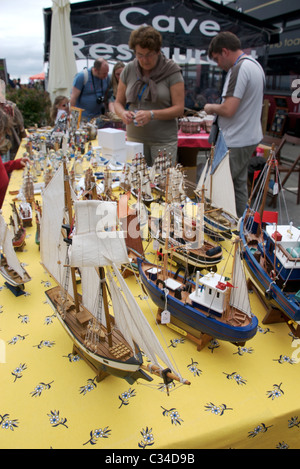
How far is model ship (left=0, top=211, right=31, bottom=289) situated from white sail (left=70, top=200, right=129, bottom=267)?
945 mm

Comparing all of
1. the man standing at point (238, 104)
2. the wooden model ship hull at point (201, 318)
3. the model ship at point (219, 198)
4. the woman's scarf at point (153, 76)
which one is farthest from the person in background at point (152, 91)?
the wooden model ship hull at point (201, 318)

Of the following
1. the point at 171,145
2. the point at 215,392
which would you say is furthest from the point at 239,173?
the point at 215,392

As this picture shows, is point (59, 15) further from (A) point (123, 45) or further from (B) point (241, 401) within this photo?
(B) point (241, 401)

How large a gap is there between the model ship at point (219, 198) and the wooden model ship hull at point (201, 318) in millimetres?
874

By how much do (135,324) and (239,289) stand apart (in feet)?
1.96

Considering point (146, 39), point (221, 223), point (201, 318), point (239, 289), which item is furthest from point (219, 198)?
point (146, 39)

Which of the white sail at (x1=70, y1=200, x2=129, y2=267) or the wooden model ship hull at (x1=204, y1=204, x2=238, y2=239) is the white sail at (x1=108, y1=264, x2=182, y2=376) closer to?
the white sail at (x1=70, y1=200, x2=129, y2=267)

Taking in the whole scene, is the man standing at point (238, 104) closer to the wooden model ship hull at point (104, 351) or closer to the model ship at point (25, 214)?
the model ship at point (25, 214)

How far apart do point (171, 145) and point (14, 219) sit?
6.53 feet

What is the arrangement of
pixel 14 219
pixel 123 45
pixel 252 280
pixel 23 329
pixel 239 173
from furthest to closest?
1. pixel 123 45
2. pixel 239 173
3. pixel 14 219
4. pixel 252 280
5. pixel 23 329

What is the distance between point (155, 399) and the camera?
4.53 ft

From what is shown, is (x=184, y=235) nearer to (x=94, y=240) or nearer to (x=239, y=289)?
(x=239, y=289)

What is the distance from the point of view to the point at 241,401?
1.36m
